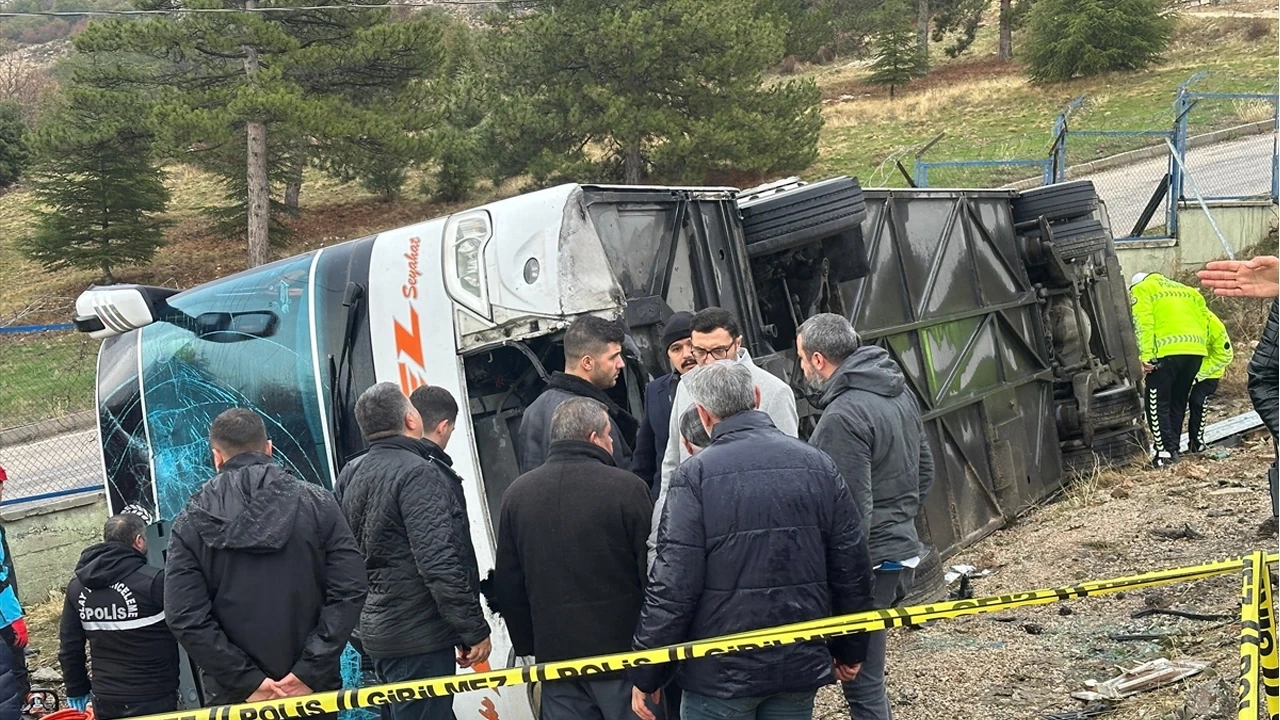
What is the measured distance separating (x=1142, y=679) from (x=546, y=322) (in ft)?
9.22

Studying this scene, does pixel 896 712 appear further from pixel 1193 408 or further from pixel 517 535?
pixel 1193 408

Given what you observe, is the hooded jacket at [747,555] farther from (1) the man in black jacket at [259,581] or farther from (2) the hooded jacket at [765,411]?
(1) the man in black jacket at [259,581]

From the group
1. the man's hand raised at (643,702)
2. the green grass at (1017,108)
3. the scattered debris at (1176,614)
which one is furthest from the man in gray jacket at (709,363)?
the green grass at (1017,108)

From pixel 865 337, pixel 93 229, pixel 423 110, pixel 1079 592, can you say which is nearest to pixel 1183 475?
pixel 865 337

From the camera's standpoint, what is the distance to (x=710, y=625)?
3363 mm

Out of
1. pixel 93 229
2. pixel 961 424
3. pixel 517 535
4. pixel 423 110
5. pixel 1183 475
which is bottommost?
pixel 1183 475

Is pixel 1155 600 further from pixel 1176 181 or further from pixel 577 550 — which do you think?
pixel 1176 181

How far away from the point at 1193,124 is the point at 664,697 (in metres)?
22.8

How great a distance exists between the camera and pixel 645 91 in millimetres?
26234

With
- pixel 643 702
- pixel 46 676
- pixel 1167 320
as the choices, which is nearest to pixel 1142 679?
pixel 643 702

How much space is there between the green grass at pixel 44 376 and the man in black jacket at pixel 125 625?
12.9 meters

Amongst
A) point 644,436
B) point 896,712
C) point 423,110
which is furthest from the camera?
point 423,110

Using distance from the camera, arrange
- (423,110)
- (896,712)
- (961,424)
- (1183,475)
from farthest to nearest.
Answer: (423,110) < (1183,475) < (961,424) < (896,712)

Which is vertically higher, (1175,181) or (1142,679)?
(1175,181)
